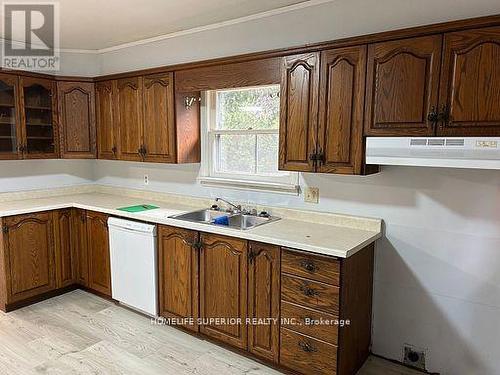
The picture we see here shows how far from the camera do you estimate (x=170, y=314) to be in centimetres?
292

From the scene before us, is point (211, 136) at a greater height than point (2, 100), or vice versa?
point (2, 100)

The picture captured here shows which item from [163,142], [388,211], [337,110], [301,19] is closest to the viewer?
[337,110]

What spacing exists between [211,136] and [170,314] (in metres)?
1.53

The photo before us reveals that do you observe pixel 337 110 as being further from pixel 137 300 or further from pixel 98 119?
pixel 98 119

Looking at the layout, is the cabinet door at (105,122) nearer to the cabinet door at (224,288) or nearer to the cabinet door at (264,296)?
the cabinet door at (224,288)

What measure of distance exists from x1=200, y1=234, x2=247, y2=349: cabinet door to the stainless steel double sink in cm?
30

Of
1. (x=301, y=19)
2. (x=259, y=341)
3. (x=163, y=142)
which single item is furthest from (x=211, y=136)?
(x=259, y=341)

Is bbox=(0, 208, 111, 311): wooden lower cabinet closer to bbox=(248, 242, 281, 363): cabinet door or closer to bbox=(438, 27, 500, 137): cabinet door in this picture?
bbox=(248, 242, 281, 363): cabinet door

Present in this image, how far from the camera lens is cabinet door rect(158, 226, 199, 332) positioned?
2.72 m

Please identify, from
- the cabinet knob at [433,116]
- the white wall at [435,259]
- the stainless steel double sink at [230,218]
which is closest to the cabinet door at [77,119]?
the stainless steel double sink at [230,218]

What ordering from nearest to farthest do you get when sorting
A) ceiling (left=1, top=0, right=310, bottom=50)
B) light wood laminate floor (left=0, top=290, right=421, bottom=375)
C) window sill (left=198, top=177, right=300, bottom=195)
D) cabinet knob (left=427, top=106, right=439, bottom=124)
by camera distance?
1. cabinet knob (left=427, top=106, right=439, bottom=124)
2. light wood laminate floor (left=0, top=290, right=421, bottom=375)
3. ceiling (left=1, top=0, right=310, bottom=50)
4. window sill (left=198, top=177, right=300, bottom=195)

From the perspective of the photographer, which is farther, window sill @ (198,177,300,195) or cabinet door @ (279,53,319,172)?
window sill @ (198,177,300,195)

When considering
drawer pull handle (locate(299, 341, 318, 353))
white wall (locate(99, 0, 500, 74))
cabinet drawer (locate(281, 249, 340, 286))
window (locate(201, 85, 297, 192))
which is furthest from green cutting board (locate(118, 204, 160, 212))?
drawer pull handle (locate(299, 341, 318, 353))

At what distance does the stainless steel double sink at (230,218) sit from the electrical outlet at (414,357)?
49.2 inches
